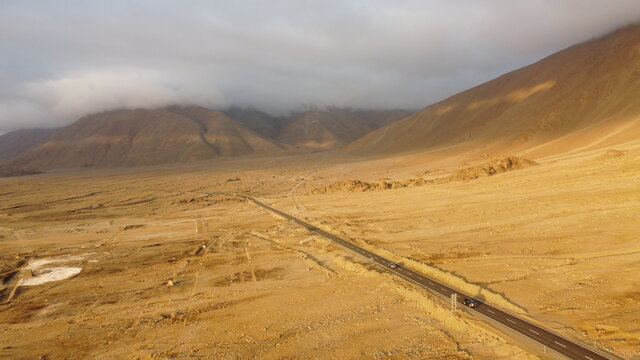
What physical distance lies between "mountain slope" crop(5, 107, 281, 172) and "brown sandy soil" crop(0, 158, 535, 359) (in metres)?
129

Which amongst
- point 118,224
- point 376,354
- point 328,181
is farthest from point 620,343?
point 328,181

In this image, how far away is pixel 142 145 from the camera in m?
173

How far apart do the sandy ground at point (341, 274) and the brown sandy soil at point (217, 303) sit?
9 cm

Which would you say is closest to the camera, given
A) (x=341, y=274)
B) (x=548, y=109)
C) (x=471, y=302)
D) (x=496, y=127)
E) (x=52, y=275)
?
(x=471, y=302)

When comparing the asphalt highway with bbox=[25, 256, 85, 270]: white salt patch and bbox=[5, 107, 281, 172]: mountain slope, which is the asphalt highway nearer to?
bbox=[25, 256, 85, 270]: white salt patch

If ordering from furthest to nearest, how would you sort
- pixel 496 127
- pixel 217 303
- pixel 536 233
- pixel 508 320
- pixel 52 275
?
pixel 496 127 < pixel 536 233 < pixel 52 275 < pixel 217 303 < pixel 508 320

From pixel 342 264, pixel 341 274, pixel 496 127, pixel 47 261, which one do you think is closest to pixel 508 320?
pixel 341 274

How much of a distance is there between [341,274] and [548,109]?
7094 centimetres

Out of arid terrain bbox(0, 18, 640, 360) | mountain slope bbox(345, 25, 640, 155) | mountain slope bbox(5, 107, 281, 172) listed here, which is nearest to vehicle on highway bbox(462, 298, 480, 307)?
arid terrain bbox(0, 18, 640, 360)

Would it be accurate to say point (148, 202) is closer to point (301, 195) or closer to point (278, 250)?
point (301, 195)

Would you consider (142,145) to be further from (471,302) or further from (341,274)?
(471,302)

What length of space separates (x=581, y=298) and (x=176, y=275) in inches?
797

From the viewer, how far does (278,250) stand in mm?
28844

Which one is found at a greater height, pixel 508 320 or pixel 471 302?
pixel 471 302
